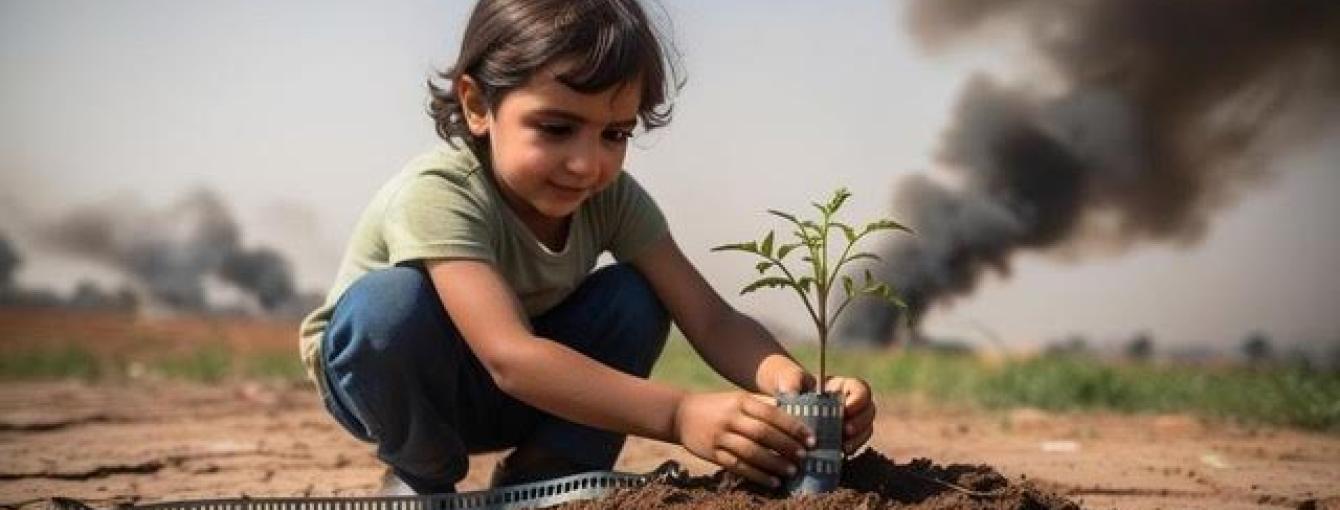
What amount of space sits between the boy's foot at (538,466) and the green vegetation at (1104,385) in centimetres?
308

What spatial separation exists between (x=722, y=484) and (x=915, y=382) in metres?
4.39

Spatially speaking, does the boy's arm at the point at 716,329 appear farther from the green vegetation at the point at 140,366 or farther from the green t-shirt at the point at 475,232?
the green vegetation at the point at 140,366

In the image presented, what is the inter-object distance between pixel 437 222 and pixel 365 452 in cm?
195

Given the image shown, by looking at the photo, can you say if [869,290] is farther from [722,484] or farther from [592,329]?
[592,329]

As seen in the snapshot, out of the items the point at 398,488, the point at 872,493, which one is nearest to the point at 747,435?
the point at 872,493

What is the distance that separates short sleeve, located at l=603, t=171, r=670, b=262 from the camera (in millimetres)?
3047

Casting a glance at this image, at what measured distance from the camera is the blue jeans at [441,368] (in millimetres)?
2777

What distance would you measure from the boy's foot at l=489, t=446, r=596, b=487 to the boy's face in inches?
20.5

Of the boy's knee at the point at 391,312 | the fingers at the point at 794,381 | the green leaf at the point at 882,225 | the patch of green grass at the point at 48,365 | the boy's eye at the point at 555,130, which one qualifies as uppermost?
the patch of green grass at the point at 48,365

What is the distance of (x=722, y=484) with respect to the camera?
2467mm

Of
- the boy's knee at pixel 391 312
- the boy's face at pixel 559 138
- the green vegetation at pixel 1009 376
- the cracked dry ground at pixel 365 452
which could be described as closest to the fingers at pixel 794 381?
the boy's face at pixel 559 138

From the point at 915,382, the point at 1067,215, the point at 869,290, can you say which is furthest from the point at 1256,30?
the point at 869,290

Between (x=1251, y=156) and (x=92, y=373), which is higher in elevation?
(x=1251, y=156)

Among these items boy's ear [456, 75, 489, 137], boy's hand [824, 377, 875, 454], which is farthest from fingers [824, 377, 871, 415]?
boy's ear [456, 75, 489, 137]
